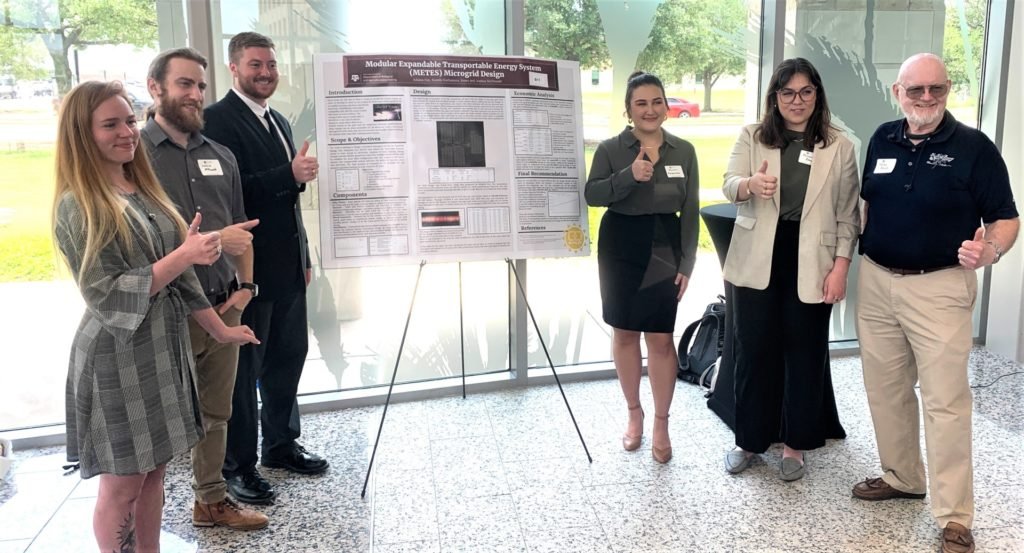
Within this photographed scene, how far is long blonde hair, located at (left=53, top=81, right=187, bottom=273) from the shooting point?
5.66 feet

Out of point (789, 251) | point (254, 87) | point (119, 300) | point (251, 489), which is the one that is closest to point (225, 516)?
point (251, 489)

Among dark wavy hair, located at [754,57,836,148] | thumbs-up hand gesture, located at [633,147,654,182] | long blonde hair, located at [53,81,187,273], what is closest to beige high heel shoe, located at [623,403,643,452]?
thumbs-up hand gesture, located at [633,147,654,182]

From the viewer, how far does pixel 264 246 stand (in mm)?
2775

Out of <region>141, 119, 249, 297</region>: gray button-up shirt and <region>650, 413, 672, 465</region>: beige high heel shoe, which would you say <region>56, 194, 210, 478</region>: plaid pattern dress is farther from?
<region>650, 413, 672, 465</region>: beige high heel shoe

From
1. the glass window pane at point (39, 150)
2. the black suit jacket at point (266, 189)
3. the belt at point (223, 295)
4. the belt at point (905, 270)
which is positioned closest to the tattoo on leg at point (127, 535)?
the belt at point (223, 295)

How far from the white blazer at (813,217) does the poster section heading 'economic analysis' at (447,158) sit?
71 centimetres

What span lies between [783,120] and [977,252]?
83 centimetres

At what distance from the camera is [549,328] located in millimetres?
4211

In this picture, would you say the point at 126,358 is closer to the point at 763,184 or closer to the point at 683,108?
the point at 763,184

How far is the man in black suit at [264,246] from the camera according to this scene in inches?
106

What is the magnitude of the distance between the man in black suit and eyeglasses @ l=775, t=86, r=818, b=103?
171 centimetres

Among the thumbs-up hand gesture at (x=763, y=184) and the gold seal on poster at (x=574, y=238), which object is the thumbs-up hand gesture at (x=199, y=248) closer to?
the gold seal on poster at (x=574, y=238)

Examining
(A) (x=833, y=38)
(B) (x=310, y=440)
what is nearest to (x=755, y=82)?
(A) (x=833, y=38)

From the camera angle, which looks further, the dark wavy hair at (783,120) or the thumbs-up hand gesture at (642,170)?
the thumbs-up hand gesture at (642,170)
